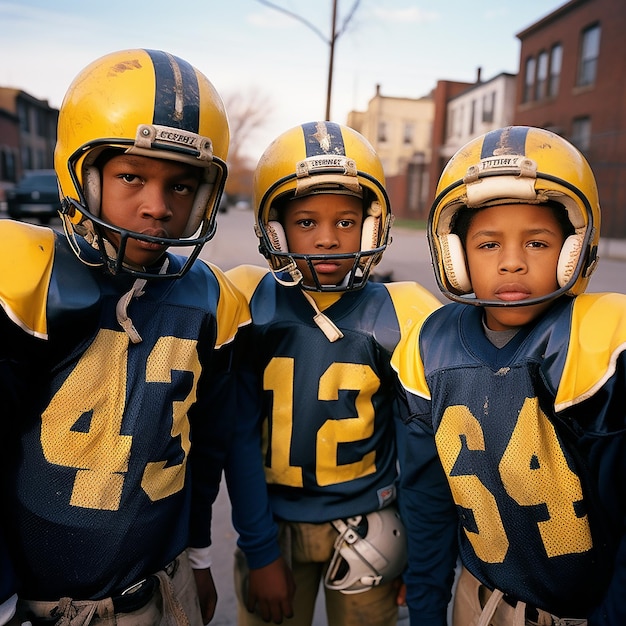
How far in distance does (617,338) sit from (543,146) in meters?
0.63

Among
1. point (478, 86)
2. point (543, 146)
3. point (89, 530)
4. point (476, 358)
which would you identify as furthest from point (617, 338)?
point (478, 86)

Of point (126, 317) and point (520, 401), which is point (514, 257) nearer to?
point (520, 401)

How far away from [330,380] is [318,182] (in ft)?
2.29

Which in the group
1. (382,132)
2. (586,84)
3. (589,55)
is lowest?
(586,84)

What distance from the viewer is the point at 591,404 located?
4.32 feet

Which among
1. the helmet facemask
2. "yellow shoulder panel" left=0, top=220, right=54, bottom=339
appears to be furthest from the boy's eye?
the helmet facemask

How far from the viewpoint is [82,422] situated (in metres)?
1.38

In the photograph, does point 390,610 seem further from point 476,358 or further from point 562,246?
point 562,246

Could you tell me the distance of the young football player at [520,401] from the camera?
1350mm

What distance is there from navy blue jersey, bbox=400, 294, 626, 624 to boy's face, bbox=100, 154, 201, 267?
Result: 0.85m

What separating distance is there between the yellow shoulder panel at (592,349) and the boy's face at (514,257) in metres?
0.16

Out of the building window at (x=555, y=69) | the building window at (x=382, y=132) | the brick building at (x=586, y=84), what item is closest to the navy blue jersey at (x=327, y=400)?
the brick building at (x=586, y=84)

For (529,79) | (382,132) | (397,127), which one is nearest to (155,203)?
(529,79)

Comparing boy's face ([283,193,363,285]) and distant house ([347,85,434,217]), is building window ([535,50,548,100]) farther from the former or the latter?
boy's face ([283,193,363,285])
